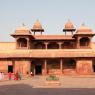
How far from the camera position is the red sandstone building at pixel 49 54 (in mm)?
38375

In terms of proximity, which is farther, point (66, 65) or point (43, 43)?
point (43, 43)

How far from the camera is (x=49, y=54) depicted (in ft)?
127

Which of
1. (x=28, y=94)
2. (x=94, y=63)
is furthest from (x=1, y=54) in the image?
(x=28, y=94)

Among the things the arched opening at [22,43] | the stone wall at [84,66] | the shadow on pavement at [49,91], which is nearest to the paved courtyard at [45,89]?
the shadow on pavement at [49,91]

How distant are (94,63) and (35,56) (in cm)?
838

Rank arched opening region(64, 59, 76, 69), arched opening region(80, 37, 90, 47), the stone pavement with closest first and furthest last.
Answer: the stone pavement < arched opening region(64, 59, 76, 69) < arched opening region(80, 37, 90, 47)

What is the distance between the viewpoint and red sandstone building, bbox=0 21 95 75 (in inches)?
1511

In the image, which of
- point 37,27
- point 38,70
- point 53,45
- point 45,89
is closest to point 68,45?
point 53,45

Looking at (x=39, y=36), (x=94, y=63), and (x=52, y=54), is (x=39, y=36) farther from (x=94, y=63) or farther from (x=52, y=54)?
(x=94, y=63)

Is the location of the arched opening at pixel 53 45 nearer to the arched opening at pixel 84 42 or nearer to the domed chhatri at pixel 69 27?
the arched opening at pixel 84 42

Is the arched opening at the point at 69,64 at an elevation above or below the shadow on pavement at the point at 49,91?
above

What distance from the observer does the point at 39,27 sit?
163 feet

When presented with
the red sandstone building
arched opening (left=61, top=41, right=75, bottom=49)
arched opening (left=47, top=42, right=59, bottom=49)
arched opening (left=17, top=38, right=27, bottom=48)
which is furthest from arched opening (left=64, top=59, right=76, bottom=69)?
arched opening (left=17, top=38, right=27, bottom=48)

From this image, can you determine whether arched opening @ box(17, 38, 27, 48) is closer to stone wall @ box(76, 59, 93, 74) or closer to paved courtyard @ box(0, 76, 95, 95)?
stone wall @ box(76, 59, 93, 74)
